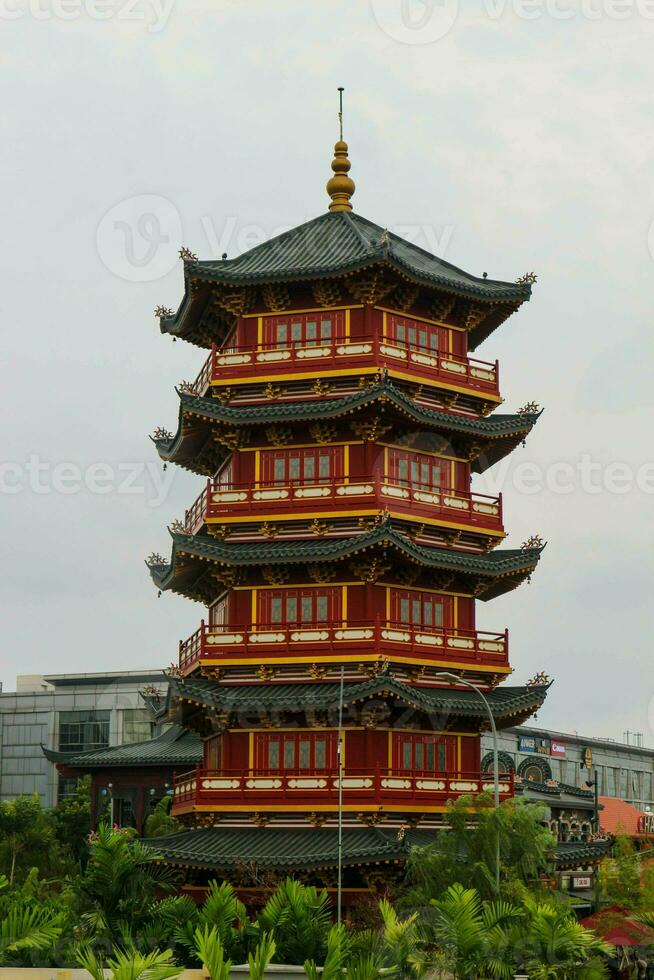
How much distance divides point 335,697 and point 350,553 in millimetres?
5026

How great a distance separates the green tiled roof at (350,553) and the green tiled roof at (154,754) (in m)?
13.7

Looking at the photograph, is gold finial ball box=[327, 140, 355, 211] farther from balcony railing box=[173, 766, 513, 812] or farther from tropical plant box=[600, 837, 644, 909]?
tropical plant box=[600, 837, 644, 909]

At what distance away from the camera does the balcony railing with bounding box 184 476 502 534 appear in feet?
169

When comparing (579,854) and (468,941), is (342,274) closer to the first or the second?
(579,854)

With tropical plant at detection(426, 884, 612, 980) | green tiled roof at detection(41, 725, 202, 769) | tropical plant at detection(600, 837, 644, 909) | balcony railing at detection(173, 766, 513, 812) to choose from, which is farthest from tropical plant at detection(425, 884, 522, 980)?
green tiled roof at detection(41, 725, 202, 769)

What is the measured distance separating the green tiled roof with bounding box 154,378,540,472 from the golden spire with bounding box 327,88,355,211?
36.4 feet

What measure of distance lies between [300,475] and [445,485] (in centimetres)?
574

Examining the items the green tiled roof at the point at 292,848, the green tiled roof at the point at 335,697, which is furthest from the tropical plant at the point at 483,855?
the green tiled roof at the point at 335,697

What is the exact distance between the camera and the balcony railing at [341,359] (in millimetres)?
52812

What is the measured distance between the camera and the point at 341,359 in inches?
2082

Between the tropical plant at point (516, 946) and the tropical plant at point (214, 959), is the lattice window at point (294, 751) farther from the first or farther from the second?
the tropical plant at point (214, 959)

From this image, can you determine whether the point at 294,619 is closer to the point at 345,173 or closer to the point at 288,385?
the point at 288,385

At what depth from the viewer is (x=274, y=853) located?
1847 inches

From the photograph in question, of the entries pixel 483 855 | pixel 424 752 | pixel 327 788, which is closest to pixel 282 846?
pixel 327 788
